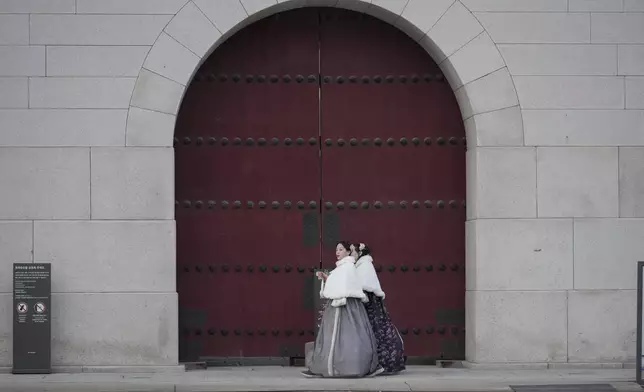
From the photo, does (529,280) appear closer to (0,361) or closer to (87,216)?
(87,216)

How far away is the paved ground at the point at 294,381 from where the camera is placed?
13.5 meters

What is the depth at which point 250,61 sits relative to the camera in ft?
51.5

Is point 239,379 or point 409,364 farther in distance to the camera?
point 409,364

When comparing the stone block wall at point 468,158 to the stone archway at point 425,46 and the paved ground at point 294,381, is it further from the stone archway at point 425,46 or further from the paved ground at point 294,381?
the paved ground at point 294,381

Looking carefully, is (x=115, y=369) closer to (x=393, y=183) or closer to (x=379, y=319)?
(x=379, y=319)

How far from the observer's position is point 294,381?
14.0m

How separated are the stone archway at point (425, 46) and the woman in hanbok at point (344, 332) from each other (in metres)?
1.39

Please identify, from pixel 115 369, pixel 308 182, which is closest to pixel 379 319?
pixel 308 182

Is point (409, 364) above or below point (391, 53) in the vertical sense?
below

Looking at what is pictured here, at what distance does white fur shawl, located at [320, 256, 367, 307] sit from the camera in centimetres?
1438

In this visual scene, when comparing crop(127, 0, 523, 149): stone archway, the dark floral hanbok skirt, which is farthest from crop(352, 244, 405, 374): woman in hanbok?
crop(127, 0, 523, 149): stone archway

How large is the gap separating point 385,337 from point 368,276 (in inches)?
26.9

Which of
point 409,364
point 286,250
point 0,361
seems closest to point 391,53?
point 286,250

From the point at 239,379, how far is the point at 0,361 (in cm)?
263
